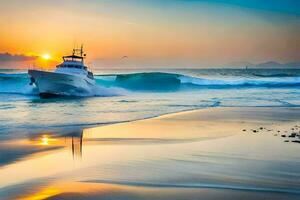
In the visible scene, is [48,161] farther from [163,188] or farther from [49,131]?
[49,131]

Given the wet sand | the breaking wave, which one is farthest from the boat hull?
the wet sand

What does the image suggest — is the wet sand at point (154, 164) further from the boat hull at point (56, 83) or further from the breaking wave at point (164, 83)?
the breaking wave at point (164, 83)

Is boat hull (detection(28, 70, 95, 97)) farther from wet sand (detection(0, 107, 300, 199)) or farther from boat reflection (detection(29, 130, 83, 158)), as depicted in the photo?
boat reflection (detection(29, 130, 83, 158))

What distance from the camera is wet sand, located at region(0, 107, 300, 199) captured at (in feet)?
19.9

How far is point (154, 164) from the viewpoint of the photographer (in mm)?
7965

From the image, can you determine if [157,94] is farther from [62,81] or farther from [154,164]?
[154,164]

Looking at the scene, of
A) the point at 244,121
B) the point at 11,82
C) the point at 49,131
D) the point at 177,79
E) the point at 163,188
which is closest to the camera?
the point at 163,188


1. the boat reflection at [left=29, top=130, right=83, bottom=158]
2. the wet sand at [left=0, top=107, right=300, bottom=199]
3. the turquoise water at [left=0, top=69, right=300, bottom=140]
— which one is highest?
the turquoise water at [left=0, top=69, right=300, bottom=140]

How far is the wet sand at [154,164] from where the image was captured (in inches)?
239

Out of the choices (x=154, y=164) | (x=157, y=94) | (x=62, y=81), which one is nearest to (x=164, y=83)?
(x=157, y=94)

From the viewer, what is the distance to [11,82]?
6022 cm

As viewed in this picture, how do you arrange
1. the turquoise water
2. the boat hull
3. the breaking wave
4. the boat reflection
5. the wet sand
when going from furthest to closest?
the breaking wave < the boat hull < the turquoise water < the boat reflection < the wet sand

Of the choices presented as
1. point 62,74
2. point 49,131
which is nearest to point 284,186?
point 49,131

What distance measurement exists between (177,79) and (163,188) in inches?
2313
